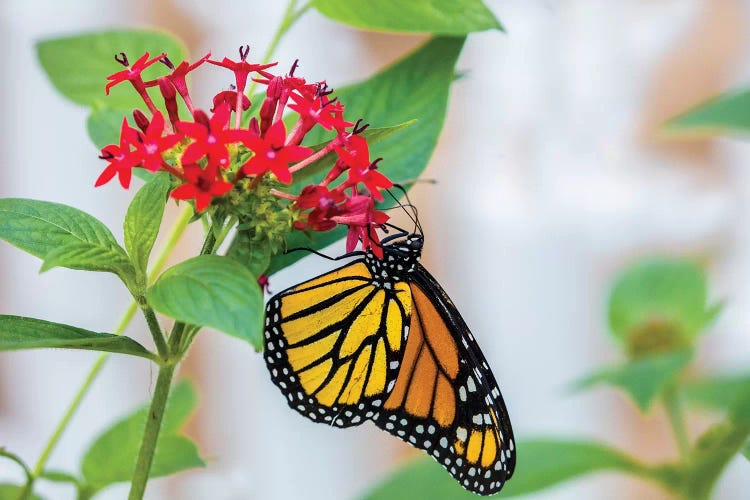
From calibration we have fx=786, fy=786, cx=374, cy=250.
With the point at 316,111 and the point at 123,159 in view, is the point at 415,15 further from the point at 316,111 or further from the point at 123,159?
the point at 123,159

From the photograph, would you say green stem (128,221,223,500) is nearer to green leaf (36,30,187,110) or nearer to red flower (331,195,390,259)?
red flower (331,195,390,259)

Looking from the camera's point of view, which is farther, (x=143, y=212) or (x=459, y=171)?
(x=459, y=171)

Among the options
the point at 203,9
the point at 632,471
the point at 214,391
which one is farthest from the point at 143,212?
the point at 214,391

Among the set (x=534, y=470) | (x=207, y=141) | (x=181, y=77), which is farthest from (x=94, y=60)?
(x=534, y=470)

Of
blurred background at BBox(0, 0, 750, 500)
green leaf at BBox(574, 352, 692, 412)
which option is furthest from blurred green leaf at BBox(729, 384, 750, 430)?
blurred background at BBox(0, 0, 750, 500)

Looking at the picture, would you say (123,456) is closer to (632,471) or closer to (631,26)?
(632,471)

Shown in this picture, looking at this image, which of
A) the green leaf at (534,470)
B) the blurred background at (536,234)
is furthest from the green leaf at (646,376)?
the blurred background at (536,234)

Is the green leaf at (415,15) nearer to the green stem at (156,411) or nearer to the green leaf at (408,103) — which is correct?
the green leaf at (408,103)
